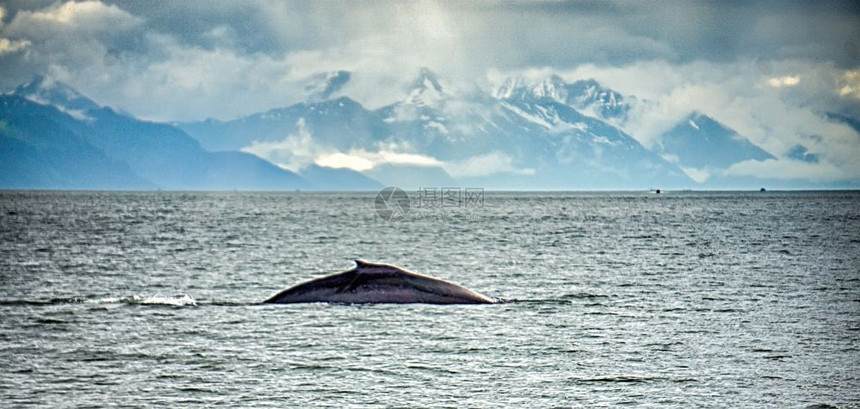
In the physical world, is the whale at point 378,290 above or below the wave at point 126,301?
above

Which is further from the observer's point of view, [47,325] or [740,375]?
[47,325]

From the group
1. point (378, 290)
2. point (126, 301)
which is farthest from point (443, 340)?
point (126, 301)

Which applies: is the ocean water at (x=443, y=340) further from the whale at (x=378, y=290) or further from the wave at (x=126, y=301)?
the whale at (x=378, y=290)

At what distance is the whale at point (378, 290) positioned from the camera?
33.5m

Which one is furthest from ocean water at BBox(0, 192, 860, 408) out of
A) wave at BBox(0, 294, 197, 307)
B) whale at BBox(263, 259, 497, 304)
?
whale at BBox(263, 259, 497, 304)

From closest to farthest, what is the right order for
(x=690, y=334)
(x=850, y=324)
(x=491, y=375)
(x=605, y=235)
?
(x=491, y=375) < (x=690, y=334) < (x=850, y=324) < (x=605, y=235)

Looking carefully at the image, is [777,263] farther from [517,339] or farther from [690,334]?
[517,339]

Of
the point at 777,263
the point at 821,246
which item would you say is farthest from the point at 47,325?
the point at 821,246

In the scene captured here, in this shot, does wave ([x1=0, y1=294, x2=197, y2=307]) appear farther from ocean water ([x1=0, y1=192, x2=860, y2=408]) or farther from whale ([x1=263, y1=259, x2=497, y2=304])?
whale ([x1=263, y1=259, x2=497, y2=304])

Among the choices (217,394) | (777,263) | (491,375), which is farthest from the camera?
(777,263)

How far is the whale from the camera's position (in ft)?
110

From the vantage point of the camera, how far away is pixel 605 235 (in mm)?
100625

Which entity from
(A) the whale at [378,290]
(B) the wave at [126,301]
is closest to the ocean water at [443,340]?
(B) the wave at [126,301]

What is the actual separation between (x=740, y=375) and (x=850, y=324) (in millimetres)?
11027
